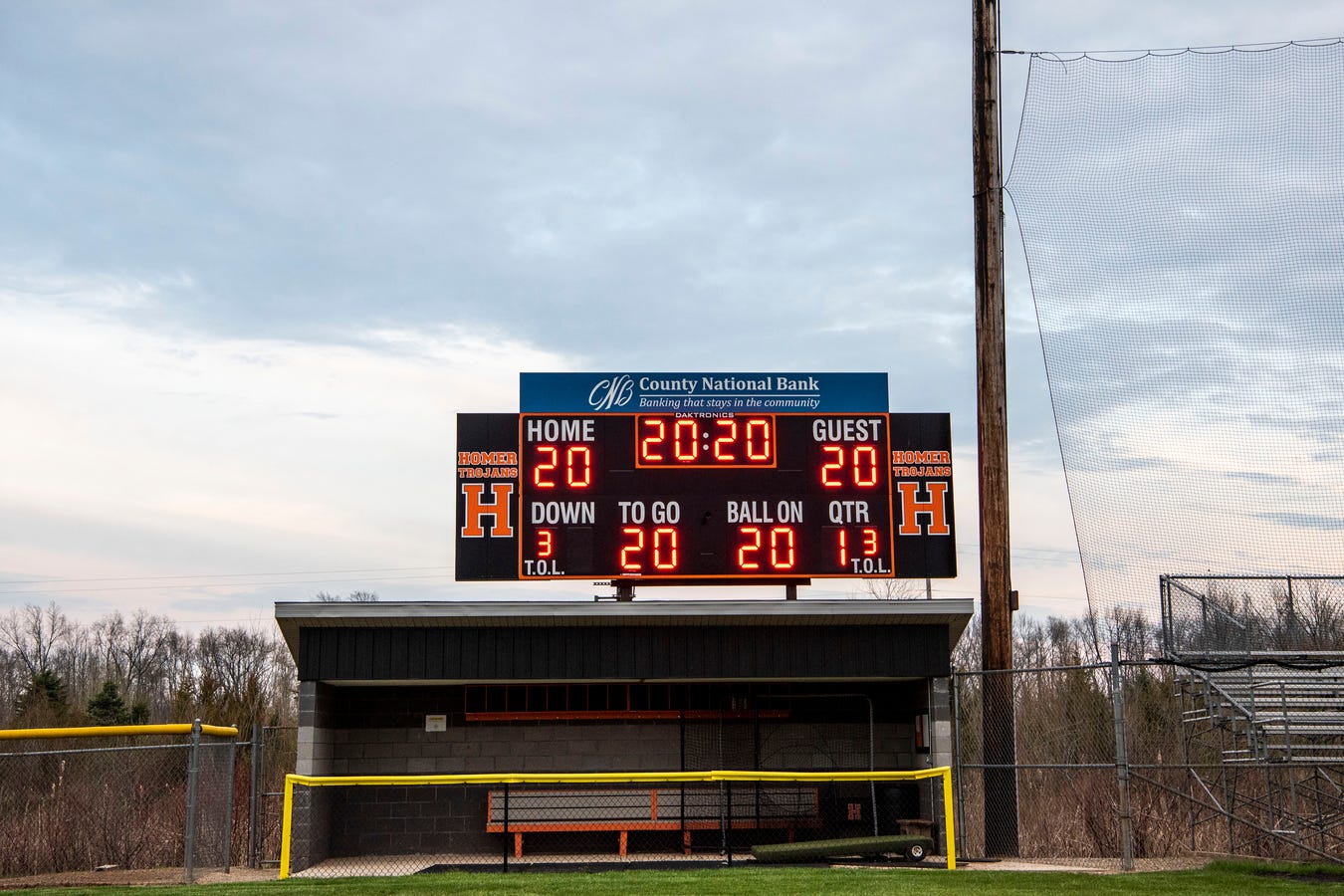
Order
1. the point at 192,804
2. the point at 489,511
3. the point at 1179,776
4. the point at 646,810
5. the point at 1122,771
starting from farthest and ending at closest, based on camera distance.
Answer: the point at 1179,776
the point at 646,810
the point at 489,511
the point at 192,804
the point at 1122,771

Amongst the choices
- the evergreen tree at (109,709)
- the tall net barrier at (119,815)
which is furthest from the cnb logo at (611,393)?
the evergreen tree at (109,709)

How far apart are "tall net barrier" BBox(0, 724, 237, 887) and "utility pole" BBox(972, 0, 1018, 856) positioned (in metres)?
9.54

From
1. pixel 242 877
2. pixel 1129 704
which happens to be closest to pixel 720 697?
pixel 242 877

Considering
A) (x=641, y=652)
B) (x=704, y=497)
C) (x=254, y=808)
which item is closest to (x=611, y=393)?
(x=704, y=497)

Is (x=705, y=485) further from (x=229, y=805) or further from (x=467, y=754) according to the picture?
(x=229, y=805)

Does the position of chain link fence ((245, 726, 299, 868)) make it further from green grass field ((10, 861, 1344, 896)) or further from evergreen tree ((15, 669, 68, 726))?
evergreen tree ((15, 669, 68, 726))

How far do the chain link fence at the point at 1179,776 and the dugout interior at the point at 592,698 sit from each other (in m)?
1.21

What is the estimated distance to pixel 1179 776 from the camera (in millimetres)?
20219

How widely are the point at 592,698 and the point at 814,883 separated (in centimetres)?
664

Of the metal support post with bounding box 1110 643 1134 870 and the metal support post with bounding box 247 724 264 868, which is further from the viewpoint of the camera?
the metal support post with bounding box 247 724 264 868

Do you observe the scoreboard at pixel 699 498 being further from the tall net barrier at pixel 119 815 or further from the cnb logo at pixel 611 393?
the tall net barrier at pixel 119 815

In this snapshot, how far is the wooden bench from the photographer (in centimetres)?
1797

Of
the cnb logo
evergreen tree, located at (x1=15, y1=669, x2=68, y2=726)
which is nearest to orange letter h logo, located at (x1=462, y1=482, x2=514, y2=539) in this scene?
the cnb logo

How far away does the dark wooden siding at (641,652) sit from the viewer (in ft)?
56.1
